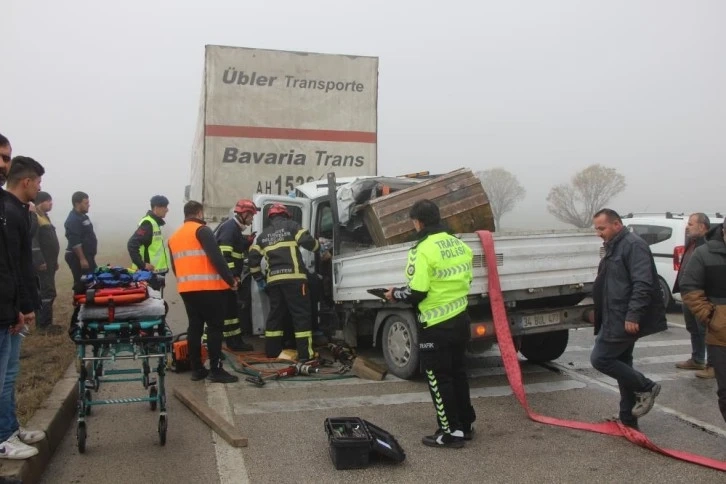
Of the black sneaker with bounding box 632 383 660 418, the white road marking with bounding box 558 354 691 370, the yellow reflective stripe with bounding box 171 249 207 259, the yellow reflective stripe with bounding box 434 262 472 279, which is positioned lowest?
the white road marking with bounding box 558 354 691 370

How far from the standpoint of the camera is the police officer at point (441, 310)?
4266mm

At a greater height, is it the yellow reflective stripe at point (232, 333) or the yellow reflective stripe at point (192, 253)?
the yellow reflective stripe at point (192, 253)

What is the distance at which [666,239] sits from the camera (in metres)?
10.7

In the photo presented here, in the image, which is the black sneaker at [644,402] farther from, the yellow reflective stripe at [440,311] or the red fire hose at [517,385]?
the yellow reflective stripe at [440,311]

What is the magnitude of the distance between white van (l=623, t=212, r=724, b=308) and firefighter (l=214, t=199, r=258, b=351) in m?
7.21

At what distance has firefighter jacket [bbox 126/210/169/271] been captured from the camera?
7426 mm

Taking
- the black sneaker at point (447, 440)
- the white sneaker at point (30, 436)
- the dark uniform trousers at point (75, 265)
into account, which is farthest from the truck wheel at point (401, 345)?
the dark uniform trousers at point (75, 265)

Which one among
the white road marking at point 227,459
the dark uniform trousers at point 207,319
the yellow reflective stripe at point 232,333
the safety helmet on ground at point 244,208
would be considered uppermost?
the safety helmet on ground at point 244,208

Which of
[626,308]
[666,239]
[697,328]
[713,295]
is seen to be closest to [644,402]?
[626,308]

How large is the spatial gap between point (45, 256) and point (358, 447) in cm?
590

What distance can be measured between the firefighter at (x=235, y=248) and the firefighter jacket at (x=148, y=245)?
1.02 metres

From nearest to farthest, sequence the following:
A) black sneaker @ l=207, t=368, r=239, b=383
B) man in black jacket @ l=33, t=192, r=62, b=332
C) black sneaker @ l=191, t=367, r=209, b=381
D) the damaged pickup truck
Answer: the damaged pickup truck → black sneaker @ l=207, t=368, r=239, b=383 → black sneaker @ l=191, t=367, r=209, b=381 → man in black jacket @ l=33, t=192, r=62, b=332

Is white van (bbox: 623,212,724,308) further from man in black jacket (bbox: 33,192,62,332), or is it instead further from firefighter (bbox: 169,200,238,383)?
man in black jacket (bbox: 33,192,62,332)

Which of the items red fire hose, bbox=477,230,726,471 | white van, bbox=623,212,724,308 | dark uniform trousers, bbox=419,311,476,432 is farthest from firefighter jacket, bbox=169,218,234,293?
white van, bbox=623,212,724,308
